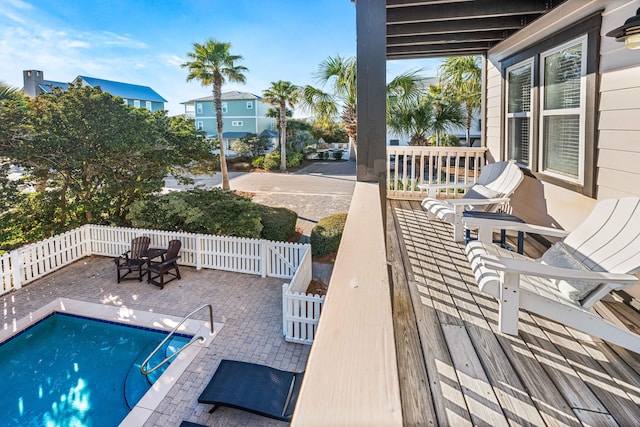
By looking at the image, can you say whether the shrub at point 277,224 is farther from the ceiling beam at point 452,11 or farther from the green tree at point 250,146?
the green tree at point 250,146

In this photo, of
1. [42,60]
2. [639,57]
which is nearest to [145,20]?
[42,60]

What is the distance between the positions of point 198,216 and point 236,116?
984 inches

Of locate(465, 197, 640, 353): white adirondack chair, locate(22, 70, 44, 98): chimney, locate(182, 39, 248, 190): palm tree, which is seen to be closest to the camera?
locate(465, 197, 640, 353): white adirondack chair

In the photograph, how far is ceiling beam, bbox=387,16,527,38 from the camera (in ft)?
14.6

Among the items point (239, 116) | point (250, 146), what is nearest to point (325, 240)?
point (250, 146)

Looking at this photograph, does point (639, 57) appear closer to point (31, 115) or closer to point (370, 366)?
point (370, 366)

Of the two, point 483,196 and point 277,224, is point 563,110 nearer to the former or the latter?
point 483,196

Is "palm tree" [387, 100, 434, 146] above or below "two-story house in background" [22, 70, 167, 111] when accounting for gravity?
below

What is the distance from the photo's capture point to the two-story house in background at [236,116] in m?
33.3

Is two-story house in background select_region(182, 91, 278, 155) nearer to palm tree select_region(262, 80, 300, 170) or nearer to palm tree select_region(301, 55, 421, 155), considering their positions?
palm tree select_region(262, 80, 300, 170)

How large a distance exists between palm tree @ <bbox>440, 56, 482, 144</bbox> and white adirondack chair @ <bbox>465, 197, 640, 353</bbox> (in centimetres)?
1281

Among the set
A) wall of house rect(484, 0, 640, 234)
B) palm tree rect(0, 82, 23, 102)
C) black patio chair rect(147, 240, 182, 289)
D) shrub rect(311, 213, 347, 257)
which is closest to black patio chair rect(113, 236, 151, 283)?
black patio chair rect(147, 240, 182, 289)

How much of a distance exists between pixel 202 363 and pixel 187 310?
6.13ft

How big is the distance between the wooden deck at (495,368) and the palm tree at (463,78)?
13202 millimetres
